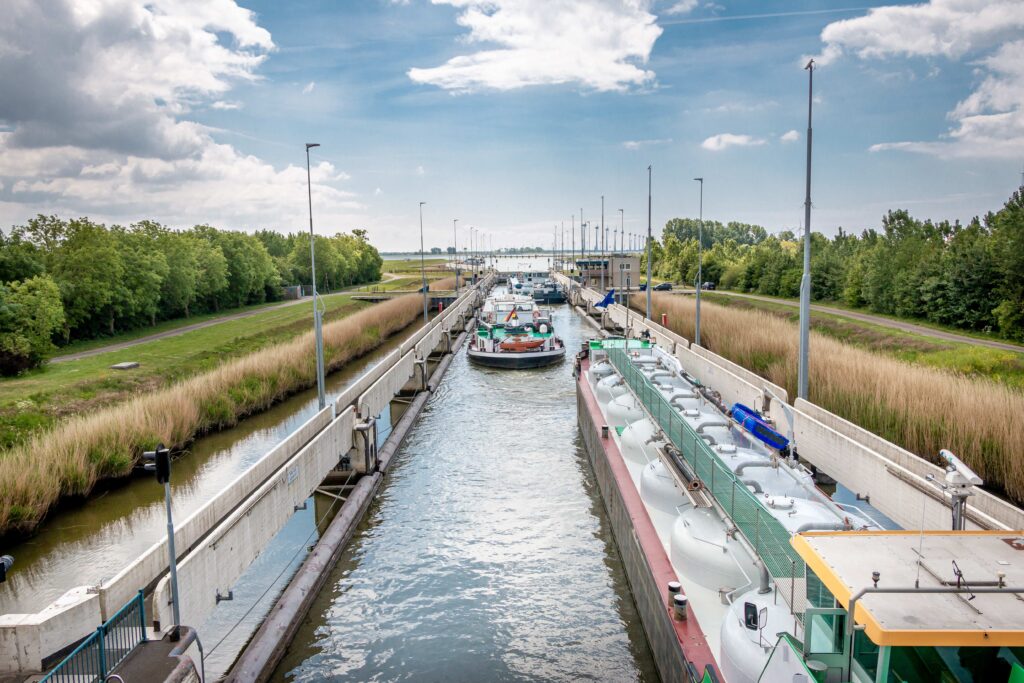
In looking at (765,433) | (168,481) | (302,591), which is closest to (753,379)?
(765,433)

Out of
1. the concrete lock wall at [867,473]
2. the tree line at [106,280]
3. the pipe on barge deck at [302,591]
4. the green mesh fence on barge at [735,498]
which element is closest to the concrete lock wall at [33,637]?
the pipe on barge deck at [302,591]

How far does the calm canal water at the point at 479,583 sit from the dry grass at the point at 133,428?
7.99 meters

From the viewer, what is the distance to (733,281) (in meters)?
93.6

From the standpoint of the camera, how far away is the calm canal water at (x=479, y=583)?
12484 millimetres

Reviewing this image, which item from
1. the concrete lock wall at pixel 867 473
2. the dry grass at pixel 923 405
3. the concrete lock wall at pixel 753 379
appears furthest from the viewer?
the concrete lock wall at pixel 753 379

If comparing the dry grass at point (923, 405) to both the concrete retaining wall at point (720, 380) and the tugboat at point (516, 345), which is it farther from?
the tugboat at point (516, 345)

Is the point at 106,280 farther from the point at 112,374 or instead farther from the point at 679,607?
the point at 679,607

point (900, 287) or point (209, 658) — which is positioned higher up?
point (900, 287)

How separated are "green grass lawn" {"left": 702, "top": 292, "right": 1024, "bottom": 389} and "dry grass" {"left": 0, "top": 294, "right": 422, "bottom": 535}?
87.5 feet

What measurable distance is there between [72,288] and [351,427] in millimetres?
31161

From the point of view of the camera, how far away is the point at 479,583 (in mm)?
15523

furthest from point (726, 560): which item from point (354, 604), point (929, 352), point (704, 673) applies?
point (929, 352)

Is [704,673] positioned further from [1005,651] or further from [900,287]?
[900,287]

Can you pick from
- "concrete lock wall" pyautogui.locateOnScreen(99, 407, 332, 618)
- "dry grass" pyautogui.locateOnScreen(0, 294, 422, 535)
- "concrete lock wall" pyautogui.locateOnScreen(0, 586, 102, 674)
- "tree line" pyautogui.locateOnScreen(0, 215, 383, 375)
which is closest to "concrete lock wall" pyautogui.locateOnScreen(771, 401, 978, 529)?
"concrete lock wall" pyautogui.locateOnScreen(99, 407, 332, 618)
